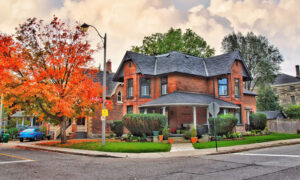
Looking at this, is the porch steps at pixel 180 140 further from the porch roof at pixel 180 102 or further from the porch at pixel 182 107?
the porch roof at pixel 180 102

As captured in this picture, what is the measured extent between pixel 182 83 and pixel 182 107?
256cm

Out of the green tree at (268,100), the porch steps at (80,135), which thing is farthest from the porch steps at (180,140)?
the green tree at (268,100)

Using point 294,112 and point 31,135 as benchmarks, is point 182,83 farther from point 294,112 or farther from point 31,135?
point 294,112

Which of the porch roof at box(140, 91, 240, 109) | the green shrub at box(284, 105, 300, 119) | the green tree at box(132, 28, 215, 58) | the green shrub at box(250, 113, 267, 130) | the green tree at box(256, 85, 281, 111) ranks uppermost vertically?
the green tree at box(132, 28, 215, 58)

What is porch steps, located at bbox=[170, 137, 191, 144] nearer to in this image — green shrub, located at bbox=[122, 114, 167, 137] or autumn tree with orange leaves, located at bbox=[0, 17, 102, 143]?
green shrub, located at bbox=[122, 114, 167, 137]

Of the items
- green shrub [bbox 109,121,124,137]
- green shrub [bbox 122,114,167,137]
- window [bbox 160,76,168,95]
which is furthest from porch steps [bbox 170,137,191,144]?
green shrub [bbox 109,121,124,137]

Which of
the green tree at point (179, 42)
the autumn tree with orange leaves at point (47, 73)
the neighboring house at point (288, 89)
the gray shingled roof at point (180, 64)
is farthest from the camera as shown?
the neighboring house at point (288, 89)

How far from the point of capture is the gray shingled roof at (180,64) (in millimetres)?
24938

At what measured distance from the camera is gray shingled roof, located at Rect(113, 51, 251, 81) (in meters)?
24.9

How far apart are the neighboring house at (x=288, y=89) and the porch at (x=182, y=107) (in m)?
33.1

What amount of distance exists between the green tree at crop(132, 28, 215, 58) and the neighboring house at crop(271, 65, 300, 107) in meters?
19.9

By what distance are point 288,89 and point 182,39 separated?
2723cm

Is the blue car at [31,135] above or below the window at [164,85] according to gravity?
below

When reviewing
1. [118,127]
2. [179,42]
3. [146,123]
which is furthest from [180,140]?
[179,42]
